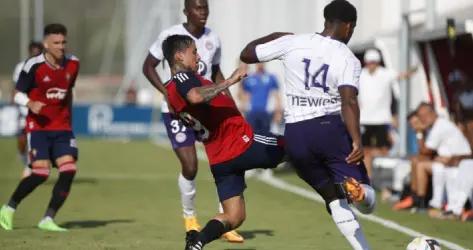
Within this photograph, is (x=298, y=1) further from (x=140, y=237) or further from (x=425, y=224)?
(x=140, y=237)

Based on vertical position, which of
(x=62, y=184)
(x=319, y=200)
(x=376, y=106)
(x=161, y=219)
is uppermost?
(x=376, y=106)

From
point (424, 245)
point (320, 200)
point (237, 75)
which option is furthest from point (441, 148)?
point (237, 75)

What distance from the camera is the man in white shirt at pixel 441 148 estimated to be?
1581cm

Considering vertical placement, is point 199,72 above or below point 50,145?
above

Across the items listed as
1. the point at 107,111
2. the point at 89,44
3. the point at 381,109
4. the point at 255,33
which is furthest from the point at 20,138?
the point at 89,44

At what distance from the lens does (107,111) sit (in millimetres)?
42031

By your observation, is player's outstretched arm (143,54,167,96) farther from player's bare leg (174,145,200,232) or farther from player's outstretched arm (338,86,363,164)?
player's outstretched arm (338,86,363,164)

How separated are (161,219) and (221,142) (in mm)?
4699

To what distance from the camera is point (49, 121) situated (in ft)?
45.2

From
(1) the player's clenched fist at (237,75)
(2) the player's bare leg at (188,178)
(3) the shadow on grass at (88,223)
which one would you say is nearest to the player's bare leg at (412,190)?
(3) the shadow on grass at (88,223)

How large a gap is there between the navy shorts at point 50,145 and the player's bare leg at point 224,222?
11.7 ft

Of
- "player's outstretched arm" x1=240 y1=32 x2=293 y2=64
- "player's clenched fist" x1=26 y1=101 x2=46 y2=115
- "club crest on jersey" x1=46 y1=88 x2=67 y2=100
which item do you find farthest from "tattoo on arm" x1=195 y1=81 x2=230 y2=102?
"club crest on jersey" x1=46 y1=88 x2=67 y2=100

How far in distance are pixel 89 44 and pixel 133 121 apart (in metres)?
33.8

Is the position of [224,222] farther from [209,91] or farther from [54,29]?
[54,29]
